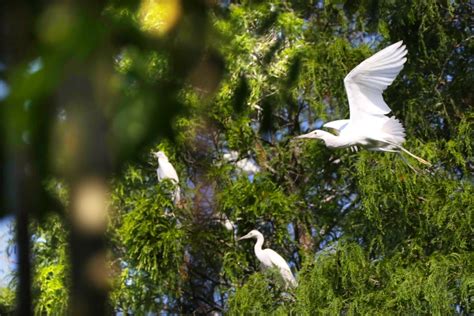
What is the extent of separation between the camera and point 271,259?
7.76 m

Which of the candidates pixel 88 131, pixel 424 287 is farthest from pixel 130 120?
pixel 424 287

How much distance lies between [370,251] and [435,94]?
5.36ft

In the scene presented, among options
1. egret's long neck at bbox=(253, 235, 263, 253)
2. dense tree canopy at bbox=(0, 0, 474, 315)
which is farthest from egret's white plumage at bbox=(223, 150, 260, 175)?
egret's long neck at bbox=(253, 235, 263, 253)

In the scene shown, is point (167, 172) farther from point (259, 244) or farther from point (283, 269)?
point (283, 269)

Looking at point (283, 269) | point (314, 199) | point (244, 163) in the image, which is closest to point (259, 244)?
point (283, 269)

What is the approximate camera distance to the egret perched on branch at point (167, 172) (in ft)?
27.9

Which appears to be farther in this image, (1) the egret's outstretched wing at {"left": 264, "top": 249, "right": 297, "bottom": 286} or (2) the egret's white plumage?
(2) the egret's white plumage

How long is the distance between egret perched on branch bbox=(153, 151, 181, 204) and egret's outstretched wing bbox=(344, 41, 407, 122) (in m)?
2.14

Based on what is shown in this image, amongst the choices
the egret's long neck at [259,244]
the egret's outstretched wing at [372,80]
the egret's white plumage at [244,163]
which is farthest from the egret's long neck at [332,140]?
the egret's white plumage at [244,163]

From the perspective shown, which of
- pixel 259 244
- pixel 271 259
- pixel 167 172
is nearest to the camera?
pixel 271 259

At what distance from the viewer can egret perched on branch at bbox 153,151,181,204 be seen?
8.50m

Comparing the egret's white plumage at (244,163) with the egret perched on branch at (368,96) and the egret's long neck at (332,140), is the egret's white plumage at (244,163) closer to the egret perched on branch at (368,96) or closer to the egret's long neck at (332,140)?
the egret's long neck at (332,140)

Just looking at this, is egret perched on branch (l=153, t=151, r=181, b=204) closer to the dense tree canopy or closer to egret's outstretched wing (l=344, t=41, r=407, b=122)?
the dense tree canopy

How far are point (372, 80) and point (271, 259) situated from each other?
5.29 ft
